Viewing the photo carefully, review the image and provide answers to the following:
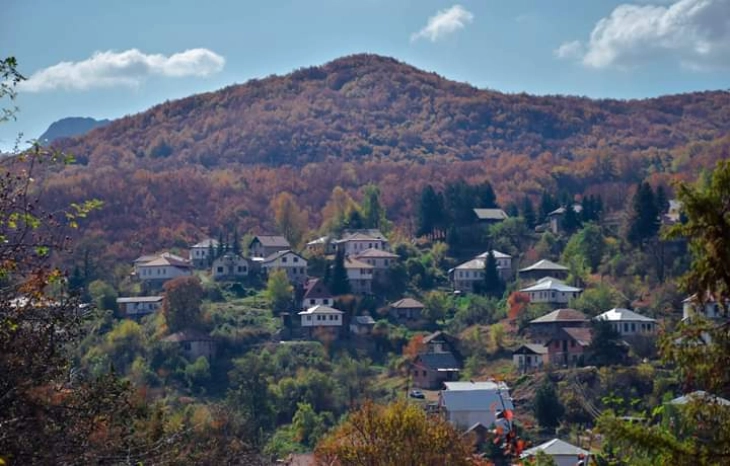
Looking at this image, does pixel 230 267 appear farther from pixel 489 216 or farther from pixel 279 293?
pixel 489 216

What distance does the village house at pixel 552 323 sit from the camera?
2371 inches

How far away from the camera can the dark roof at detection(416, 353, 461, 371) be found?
58547 mm

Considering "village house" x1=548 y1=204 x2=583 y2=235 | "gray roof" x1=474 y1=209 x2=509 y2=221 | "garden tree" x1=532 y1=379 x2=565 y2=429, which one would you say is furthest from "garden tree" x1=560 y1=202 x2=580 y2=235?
"garden tree" x1=532 y1=379 x2=565 y2=429

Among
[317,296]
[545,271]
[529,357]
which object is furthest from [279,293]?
[529,357]

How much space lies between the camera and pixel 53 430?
1155 centimetres

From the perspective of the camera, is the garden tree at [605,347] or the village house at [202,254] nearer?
the garden tree at [605,347]

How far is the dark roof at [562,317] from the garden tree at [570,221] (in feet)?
55.6

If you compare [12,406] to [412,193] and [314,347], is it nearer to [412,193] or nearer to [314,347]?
[314,347]

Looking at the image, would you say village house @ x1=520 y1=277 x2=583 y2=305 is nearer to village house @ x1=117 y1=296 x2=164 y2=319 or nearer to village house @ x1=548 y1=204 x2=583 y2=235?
village house @ x1=548 y1=204 x2=583 y2=235

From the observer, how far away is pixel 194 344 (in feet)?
205

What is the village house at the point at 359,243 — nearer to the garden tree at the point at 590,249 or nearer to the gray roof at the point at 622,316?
the garden tree at the point at 590,249

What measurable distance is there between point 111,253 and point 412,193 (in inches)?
1153

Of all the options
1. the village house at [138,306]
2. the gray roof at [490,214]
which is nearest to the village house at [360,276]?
the village house at [138,306]

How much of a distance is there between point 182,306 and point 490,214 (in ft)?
80.6
